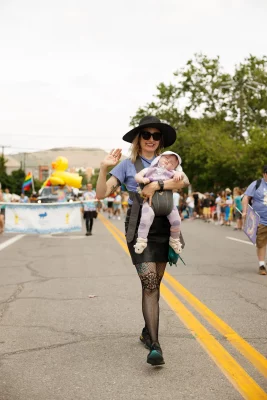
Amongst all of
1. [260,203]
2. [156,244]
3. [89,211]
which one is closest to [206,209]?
[89,211]

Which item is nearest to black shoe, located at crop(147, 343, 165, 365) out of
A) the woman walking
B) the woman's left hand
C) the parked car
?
the woman walking

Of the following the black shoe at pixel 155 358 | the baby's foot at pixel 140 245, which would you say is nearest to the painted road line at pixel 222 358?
the black shoe at pixel 155 358

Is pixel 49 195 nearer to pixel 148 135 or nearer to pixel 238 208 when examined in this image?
pixel 238 208

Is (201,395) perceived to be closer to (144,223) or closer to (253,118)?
(144,223)

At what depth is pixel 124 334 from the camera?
19.1 ft

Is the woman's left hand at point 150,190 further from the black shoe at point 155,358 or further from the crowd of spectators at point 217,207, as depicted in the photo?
the crowd of spectators at point 217,207

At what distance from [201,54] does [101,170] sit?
54948mm

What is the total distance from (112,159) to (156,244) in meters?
0.77

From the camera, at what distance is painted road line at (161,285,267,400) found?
4.15m

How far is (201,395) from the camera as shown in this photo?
405 centimetres

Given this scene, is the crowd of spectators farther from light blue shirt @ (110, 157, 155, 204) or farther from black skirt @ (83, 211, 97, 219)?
light blue shirt @ (110, 157, 155, 204)

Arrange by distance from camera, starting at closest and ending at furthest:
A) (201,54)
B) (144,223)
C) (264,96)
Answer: (144,223), (264,96), (201,54)

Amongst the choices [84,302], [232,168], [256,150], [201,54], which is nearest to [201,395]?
[84,302]

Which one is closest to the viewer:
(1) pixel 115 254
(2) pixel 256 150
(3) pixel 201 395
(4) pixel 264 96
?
(3) pixel 201 395
